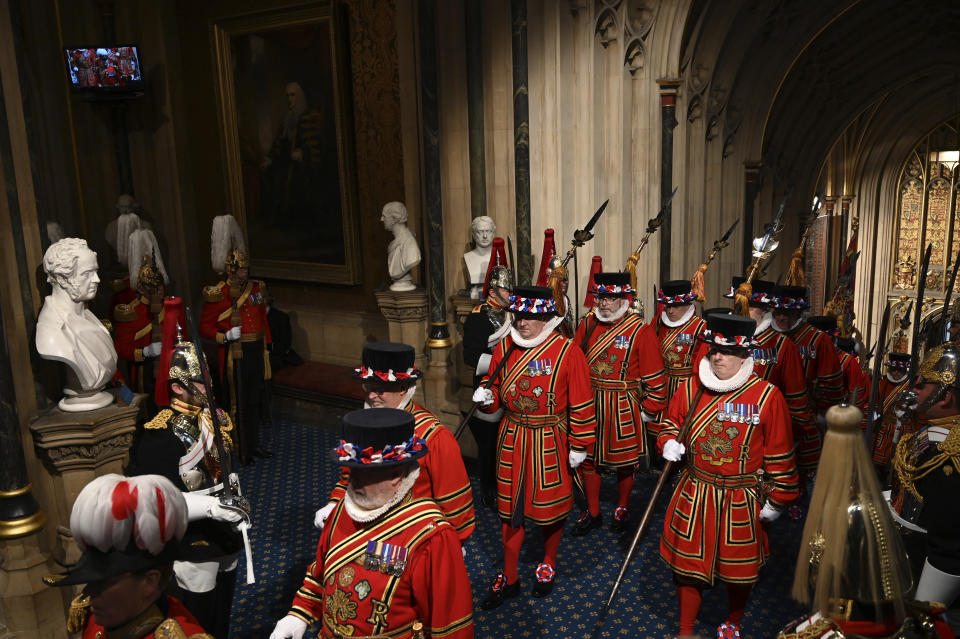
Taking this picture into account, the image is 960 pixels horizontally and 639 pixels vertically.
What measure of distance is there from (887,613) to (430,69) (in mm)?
6041

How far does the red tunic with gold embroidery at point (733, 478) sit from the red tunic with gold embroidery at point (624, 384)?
5.30 ft

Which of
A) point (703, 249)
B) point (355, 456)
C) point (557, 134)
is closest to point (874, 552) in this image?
point (355, 456)

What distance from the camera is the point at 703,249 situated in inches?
342

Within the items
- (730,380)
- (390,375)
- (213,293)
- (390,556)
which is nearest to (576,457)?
(730,380)

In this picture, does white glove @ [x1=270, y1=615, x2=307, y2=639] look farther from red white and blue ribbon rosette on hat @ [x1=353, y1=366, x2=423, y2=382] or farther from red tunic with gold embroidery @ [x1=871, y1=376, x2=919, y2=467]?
red tunic with gold embroidery @ [x1=871, y1=376, x2=919, y2=467]

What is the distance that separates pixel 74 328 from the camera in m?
4.07

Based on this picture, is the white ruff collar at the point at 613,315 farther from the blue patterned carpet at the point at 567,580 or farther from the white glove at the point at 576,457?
the blue patterned carpet at the point at 567,580

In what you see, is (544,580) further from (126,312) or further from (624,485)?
(126,312)

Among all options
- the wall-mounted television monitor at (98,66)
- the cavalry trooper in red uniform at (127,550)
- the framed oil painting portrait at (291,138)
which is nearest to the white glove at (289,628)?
the cavalry trooper in red uniform at (127,550)

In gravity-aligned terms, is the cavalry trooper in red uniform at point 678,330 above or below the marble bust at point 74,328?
below

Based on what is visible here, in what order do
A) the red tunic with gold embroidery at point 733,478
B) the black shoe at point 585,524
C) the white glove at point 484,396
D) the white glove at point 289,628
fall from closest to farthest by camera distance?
1. the white glove at point 289,628
2. the red tunic with gold embroidery at point 733,478
3. the white glove at point 484,396
4. the black shoe at point 585,524

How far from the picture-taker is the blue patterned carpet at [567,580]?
4422 millimetres

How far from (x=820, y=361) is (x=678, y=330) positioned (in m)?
1.03

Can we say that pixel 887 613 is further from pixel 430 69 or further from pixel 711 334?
pixel 430 69
